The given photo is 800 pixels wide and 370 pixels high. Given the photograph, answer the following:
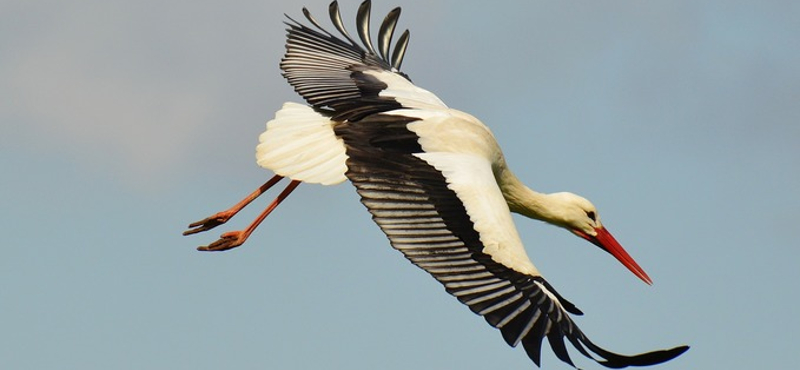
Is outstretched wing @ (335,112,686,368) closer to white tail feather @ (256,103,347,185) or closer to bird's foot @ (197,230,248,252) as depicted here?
white tail feather @ (256,103,347,185)

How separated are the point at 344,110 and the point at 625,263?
2346 millimetres

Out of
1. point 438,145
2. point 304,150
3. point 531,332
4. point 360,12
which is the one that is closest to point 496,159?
point 438,145

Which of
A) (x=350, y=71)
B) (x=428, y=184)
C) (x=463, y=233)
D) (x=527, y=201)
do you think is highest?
(x=350, y=71)

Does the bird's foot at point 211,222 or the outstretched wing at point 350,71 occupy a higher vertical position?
the outstretched wing at point 350,71

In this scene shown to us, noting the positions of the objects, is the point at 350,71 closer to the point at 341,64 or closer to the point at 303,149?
the point at 341,64

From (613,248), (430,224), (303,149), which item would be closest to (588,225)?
(613,248)

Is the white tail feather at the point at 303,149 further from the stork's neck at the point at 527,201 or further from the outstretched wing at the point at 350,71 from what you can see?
the stork's neck at the point at 527,201

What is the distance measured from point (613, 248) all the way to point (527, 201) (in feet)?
3.35

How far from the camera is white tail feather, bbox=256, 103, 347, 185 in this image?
10.0 m

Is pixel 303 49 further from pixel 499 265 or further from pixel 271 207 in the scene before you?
pixel 499 265

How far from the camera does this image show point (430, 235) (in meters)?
8.79

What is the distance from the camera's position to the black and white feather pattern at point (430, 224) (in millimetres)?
8156

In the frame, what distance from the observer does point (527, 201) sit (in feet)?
34.7

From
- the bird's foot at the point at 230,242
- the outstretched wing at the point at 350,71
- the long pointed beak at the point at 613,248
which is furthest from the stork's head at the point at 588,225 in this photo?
the bird's foot at the point at 230,242
